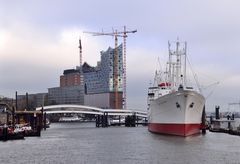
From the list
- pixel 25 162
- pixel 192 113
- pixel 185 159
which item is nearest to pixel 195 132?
pixel 192 113

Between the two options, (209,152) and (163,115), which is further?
(163,115)

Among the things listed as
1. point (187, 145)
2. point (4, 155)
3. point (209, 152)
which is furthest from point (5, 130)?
point (209, 152)

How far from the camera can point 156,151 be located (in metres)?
65.9

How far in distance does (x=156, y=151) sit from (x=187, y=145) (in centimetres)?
951

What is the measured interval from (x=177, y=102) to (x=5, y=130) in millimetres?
30426

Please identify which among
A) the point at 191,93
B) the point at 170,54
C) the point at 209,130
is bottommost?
the point at 209,130

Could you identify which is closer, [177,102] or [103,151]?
[103,151]

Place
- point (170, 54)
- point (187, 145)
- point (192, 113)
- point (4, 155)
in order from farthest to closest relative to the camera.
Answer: point (170, 54) < point (192, 113) < point (187, 145) < point (4, 155)

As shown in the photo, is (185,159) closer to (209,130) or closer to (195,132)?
(195,132)

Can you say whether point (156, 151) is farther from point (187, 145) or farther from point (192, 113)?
point (192, 113)

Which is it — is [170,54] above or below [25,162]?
above

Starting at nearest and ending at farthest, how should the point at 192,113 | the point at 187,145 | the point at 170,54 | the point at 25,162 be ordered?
the point at 25,162 → the point at 187,145 → the point at 192,113 → the point at 170,54

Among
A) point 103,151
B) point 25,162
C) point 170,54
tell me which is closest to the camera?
point 25,162

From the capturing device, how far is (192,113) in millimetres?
94000
